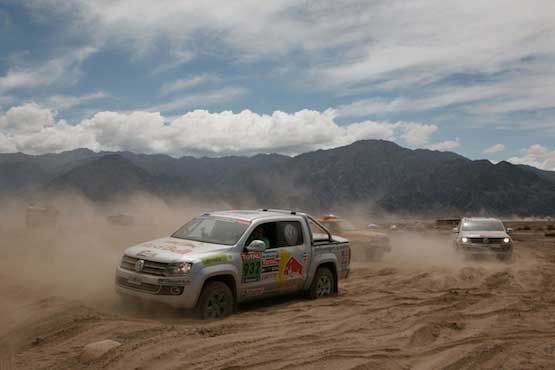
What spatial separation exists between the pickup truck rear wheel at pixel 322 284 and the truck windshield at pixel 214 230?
2.05 metres

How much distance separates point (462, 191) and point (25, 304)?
179972 millimetres

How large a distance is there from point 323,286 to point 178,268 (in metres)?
3.64

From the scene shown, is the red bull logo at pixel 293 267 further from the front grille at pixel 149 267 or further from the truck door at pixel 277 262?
the front grille at pixel 149 267

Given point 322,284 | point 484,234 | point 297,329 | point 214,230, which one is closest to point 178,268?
point 214,230

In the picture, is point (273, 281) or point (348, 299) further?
point (348, 299)

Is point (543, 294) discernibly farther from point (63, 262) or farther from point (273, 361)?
point (63, 262)

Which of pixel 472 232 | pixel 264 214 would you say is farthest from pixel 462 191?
pixel 264 214

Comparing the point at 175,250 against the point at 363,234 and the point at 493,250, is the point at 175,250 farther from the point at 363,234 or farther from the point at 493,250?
the point at 493,250

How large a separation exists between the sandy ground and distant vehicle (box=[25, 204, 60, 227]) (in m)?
20.5

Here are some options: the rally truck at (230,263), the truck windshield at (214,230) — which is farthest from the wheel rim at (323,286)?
the truck windshield at (214,230)

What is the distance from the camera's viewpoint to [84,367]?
5.59m

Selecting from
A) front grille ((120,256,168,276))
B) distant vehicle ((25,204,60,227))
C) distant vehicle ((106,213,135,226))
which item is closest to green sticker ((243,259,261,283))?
front grille ((120,256,168,276))

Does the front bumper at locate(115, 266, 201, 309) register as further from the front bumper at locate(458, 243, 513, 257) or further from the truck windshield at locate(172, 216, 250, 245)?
the front bumper at locate(458, 243, 513, 257)

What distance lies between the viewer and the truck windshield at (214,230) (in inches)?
350
